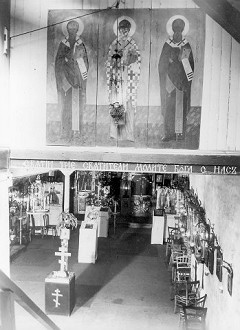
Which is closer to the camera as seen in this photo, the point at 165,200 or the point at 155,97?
the point at 155,97

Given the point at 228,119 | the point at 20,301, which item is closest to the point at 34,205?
the point at 228,119

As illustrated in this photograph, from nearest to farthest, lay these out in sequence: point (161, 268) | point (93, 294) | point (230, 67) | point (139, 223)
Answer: point (230, 67)
point (93, 294)
point (161, 268)
point (139, 223)

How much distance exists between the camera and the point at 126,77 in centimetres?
597

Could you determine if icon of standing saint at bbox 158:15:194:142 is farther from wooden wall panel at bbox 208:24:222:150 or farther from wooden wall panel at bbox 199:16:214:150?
wooden wall panel at bbox 208:24:222:150

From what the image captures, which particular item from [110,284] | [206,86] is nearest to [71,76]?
[206,86]

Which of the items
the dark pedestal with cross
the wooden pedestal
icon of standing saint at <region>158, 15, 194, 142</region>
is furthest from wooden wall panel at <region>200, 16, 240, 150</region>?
the wooden pedestal

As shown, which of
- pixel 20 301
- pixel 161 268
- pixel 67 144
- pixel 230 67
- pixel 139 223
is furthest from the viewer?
pixel 139 223

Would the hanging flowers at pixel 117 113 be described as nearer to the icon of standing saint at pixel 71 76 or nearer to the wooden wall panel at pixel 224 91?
the icon of standing saint at pixel 71 76

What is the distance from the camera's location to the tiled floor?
9527 millimetres

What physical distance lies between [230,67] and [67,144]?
9.58 feet

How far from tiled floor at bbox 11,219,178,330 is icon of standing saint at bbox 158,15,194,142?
229 inches

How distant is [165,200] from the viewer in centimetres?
2092

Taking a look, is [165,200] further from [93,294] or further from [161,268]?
[93,294]

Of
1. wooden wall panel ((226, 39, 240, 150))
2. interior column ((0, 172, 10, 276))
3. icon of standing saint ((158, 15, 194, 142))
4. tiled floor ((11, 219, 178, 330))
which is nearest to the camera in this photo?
wooden wall panel ((226, 39, 240, 150))
